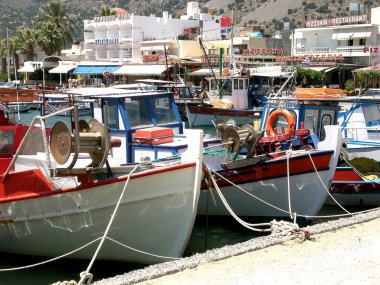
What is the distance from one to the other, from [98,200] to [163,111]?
4.46m

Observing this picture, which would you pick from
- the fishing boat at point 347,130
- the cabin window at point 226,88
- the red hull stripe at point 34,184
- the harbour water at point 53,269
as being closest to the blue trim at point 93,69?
the cabin window at point 226,88

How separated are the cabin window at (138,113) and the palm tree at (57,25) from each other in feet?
199

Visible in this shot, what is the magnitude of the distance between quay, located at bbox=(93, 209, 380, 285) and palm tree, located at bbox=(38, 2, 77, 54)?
215ft

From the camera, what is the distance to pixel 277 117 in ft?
49.1

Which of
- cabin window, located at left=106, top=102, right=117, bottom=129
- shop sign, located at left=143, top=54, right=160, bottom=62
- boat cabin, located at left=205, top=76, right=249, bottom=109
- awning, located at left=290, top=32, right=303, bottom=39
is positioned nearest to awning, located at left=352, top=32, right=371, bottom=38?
awning, located at left=290, top=32, right=303, bottom=39

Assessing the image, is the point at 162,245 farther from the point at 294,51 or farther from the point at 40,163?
the point at 294,51

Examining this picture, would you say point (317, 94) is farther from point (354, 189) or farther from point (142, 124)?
point (142, 124)

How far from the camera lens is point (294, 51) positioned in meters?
58.5

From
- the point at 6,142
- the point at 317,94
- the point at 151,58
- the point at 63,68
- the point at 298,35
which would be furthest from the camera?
the point at 63,68

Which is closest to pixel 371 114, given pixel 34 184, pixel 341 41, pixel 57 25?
pixel 34 184

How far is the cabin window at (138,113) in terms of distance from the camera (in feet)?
41.8

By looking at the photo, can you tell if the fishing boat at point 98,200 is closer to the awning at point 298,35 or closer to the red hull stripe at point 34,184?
the red hull stripe at point 34,184

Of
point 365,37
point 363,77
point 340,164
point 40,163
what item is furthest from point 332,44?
point 40,163

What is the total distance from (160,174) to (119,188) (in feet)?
2.25
